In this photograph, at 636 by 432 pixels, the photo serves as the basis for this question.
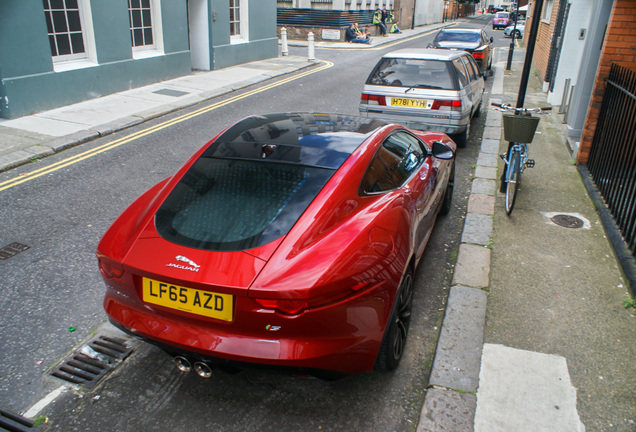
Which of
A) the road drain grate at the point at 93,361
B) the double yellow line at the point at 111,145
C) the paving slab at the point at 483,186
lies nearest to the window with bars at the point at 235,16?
the double yellow line at the point at 111,145

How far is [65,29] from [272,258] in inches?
431

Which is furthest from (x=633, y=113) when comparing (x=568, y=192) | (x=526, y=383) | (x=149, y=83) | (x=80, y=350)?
(x=149, y=83)

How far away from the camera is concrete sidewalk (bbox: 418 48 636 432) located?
309cm

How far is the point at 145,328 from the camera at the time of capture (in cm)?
284

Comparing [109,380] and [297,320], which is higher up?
[297,320]

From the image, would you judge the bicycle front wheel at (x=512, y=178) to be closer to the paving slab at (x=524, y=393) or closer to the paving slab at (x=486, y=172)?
the paving slab at (x=486, y=172)

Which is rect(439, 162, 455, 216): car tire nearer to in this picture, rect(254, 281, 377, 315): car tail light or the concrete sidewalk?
the concrete sidewalk

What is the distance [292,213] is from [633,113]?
470cm

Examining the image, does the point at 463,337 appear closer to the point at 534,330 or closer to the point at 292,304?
the point at 534,330

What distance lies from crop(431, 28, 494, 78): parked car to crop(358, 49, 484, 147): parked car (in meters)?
7.81

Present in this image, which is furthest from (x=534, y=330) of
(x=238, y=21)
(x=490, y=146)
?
(x=238, y=21)

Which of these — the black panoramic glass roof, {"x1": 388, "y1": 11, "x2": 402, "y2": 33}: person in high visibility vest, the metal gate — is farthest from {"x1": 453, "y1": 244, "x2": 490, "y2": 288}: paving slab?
{"x1": 388, "y1": 11, "x2": 402, "y2": 33}: person in high visibility vest

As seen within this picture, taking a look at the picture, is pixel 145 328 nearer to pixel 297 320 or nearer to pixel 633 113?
pixel 297 320

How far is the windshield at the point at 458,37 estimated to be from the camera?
1702 cm
